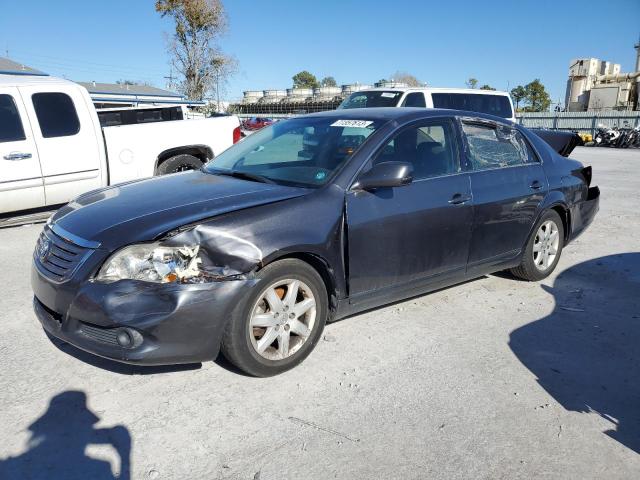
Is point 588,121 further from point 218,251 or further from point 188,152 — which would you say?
point 218,251

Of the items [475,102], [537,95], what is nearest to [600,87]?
[537,95]

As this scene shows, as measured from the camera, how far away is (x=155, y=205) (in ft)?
10.8

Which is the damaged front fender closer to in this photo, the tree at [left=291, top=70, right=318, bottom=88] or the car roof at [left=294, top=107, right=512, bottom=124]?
the car roof at [left=294, top=107, right=512, bottom=124]

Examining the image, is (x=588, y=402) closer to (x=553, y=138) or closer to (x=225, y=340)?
(x=225, y=340)

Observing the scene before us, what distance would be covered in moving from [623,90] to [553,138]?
234 ft

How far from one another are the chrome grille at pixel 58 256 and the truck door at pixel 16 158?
350cm

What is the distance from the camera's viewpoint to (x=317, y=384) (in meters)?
3.21

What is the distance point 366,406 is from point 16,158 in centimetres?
546

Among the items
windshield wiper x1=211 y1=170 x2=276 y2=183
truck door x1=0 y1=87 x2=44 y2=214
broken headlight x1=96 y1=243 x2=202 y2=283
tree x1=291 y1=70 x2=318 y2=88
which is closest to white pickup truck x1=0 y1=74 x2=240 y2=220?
truck door x1=0 y1=87 x2=44 y2=214

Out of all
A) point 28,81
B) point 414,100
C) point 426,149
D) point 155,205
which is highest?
point 28,81

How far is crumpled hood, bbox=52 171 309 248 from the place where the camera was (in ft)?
9.82

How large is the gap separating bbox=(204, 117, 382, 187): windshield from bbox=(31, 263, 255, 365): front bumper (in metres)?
1.06

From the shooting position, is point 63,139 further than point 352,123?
Yes

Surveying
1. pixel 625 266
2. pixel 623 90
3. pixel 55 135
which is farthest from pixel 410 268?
pixel 623 90
